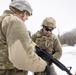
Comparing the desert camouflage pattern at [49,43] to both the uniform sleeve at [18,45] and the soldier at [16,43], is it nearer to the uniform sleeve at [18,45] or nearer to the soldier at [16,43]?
the soldier at [16,43]

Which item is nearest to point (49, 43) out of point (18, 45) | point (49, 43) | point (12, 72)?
point (49, 43)

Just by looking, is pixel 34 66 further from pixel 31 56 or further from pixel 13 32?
pixel 13 32

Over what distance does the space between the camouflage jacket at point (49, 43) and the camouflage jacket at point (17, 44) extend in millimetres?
2001

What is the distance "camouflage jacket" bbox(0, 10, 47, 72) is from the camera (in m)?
2.27

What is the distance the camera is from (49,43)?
444 centimetres

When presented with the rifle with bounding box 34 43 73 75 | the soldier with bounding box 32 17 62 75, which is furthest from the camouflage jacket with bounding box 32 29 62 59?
the rifle with bounding box 34 43 73 75

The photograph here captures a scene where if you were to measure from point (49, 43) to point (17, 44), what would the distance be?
222cm

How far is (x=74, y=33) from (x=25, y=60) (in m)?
30.2

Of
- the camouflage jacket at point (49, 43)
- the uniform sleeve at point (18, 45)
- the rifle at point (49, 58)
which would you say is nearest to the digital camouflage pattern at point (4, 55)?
the uniform sleeve at point (18, 45)

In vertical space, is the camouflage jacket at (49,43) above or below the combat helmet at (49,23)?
below

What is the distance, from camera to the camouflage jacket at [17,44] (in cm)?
227

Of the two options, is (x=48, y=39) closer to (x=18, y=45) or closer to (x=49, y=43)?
(x=49, y=43)

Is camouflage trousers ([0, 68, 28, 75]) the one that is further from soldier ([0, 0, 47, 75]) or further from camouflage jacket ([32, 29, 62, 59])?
camouflage jacket ([32, 29, 62, 59])

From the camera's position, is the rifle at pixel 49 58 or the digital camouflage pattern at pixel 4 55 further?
the rifle at pixel 49 58
